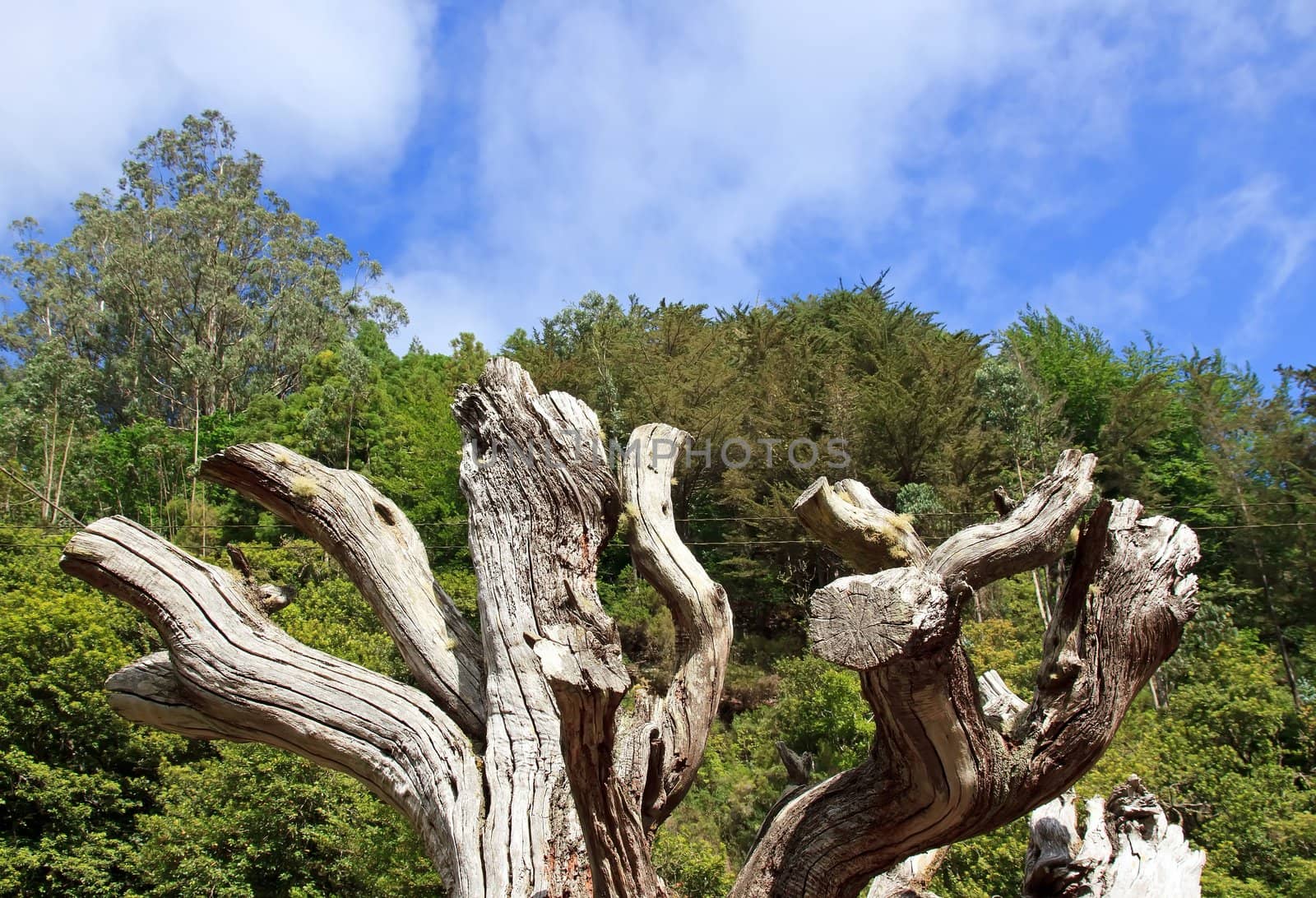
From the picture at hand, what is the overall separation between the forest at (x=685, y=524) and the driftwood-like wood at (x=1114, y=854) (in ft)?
4.81

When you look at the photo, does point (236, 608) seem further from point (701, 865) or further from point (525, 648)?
point (701, 865)

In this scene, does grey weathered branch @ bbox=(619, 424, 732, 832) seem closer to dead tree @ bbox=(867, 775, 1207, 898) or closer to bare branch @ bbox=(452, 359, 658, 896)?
bare branch @ bbox=(452, 359, 658, 896)

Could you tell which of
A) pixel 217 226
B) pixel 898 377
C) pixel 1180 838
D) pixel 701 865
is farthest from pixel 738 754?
pixel 217 226

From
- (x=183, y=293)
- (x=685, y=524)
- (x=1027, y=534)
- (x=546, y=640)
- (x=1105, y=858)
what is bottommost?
(x=1105, y=858)

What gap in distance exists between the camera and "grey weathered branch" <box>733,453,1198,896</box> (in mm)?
2750

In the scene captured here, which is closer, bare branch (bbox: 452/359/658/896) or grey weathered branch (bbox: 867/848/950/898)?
bare branch (bbox: 452/359/658/896)

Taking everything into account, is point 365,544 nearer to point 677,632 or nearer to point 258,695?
point 258,695

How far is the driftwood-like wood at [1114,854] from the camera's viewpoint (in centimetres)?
383

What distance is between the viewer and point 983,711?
308cm

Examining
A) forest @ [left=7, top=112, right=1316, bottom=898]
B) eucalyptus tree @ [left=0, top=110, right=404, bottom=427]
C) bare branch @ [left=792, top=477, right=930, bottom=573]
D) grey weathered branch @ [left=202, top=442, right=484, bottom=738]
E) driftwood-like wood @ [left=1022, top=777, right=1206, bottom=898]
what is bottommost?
driftwood-like wood @ [left=1022, top=777, right=1206, bottom=898]

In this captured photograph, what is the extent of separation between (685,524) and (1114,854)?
60.7 ft

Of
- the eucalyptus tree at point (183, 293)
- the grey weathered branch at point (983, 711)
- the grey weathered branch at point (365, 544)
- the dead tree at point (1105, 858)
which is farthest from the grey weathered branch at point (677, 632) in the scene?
the eucalyptus tree at point (183, 293)

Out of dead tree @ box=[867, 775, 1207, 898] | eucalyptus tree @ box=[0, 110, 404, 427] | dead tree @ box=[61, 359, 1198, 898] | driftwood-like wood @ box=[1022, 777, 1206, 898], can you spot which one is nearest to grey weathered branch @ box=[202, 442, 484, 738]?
dead tree @ box=[61, 359, 1198, 898]

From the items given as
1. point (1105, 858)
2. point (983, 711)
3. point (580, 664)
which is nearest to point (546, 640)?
point (580, 664)
